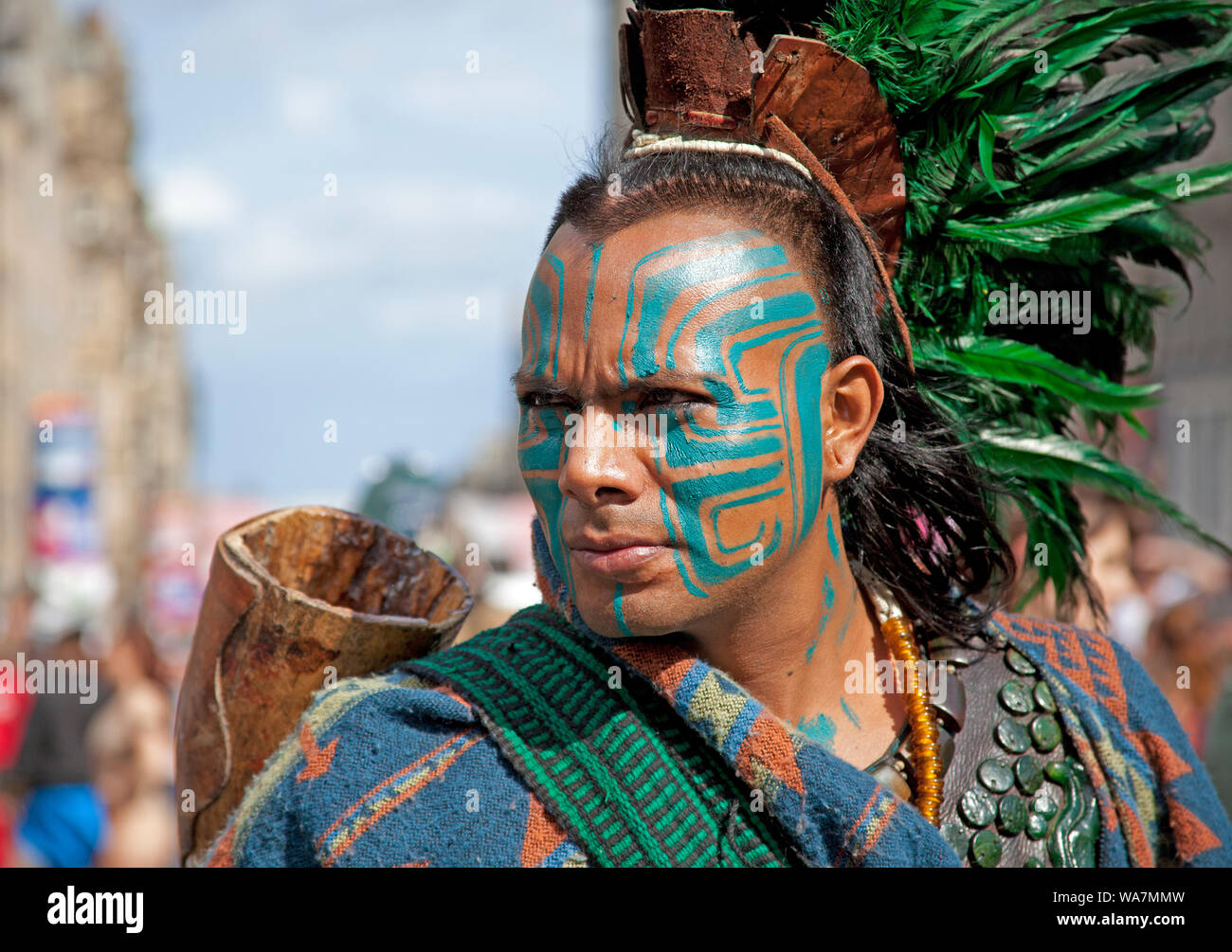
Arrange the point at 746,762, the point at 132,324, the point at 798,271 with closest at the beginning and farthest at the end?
the point at 746,762
the point at 798,271
the point at 132,324

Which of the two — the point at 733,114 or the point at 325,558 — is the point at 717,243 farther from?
the point at 325,558

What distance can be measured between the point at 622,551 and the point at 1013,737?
83 cm

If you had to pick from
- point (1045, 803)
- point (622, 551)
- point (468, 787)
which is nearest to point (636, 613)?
point (622, 551)

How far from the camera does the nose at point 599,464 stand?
1773mm

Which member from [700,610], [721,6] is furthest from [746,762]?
[721,6]

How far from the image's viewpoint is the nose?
1773 mm

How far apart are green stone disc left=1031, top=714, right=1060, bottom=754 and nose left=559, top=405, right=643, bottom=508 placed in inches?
35.2

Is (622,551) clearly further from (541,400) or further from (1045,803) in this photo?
(1045,803)

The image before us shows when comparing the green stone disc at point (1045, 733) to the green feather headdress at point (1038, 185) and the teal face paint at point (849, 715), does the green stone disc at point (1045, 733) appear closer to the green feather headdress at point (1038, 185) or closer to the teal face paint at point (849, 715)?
the teal face paint at point (849, 715)

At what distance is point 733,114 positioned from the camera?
2.05 m

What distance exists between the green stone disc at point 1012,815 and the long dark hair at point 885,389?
0.32 metres

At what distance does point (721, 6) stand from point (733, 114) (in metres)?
0.21

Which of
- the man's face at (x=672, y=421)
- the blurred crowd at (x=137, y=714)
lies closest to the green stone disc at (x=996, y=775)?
the man's face at (x=672, y=421)

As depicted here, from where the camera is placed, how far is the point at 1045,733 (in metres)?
2.14
